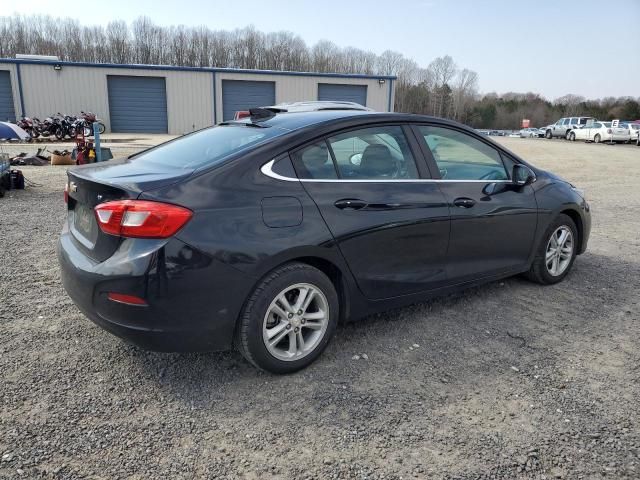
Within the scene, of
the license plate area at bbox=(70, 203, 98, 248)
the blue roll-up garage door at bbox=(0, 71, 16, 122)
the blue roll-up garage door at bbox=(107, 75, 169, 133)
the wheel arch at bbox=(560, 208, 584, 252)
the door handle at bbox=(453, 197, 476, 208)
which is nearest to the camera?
the license plate area at bbox=(70, 203, 98, 248)

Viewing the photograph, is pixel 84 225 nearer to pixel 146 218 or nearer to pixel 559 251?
pixel 146 218

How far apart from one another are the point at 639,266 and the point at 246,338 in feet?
15.1


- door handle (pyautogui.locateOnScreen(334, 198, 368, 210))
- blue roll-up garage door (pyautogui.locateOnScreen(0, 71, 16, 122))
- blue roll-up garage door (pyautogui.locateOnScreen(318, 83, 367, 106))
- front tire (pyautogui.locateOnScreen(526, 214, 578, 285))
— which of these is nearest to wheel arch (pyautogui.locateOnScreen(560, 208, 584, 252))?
front tire (pyautogui.locateOnScreen(526, 214, 578, 285))

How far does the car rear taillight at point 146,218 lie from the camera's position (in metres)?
2.52

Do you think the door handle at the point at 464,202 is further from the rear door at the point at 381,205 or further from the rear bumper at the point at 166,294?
the rear bumper at the point at 166,294

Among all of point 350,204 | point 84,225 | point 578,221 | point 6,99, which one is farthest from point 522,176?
point 6,99

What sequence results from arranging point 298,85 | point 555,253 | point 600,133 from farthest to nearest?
1. point 600,133
2. point 298,85
3. point 555,253

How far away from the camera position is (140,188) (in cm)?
261

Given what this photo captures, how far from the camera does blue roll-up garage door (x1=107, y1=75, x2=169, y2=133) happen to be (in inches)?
1133

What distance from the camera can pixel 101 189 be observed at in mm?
2756

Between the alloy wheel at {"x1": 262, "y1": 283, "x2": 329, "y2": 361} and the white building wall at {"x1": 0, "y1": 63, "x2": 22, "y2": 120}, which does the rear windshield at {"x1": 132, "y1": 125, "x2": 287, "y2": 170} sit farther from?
the white building wall at {"x1": 0, "y1": 63, "x2": 22, "y2": 120}

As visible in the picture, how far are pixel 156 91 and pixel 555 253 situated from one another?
28.7 metres

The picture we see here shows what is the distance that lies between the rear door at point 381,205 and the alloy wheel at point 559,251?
59.6 inches

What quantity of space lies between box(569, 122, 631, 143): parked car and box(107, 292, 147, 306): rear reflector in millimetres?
38154
